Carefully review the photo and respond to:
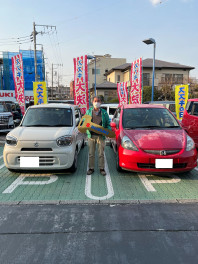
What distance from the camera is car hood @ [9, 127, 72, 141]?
406 cm

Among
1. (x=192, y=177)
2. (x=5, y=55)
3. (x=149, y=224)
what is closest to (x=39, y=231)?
(x=149, y=224)

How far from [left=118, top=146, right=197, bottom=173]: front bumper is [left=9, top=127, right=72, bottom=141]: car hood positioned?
136 cm

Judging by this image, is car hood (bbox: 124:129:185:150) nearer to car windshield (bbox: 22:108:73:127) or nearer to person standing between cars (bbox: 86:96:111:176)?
person standing between cars (bbox: 86:96:111:176)

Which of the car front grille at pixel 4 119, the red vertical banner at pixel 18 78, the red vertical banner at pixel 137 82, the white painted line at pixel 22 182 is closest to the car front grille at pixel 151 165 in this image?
the white painted line at pixel 22 182

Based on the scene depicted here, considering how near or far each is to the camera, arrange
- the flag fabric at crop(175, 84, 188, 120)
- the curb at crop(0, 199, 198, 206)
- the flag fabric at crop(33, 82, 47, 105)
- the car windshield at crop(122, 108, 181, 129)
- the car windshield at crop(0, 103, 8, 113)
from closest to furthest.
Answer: the curb at crop(0, 199, 198, 206) < the car windshield at crop(122, 108, 181, 129) < the flag fabric at crop(175, 84, 188, 120) < the car windshield at crop(0, 103, 8, 113) < the flag fabric at crop(33, 82, 47, 105)

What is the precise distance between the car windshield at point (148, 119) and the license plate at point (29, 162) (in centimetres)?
203

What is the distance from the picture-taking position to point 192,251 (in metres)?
2.15

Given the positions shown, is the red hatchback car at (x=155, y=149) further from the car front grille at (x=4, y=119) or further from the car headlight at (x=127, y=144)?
the car front grille at (x=4, y=119)

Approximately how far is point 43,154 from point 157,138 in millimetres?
2221

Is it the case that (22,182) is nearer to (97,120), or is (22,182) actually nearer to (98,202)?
(98,202)

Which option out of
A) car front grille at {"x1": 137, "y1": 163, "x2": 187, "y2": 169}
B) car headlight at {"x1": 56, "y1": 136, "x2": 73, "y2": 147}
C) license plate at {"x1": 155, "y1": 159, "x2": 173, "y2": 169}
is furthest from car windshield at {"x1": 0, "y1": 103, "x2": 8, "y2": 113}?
license plate at {"x1": 155, "y1": 159, "x2": 173, "y2": 169}

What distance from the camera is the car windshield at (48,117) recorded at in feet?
15.9

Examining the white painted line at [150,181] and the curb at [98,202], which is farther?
the white painted line at [150,181]

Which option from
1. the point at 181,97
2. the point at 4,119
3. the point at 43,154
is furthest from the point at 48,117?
the point at 181,97
